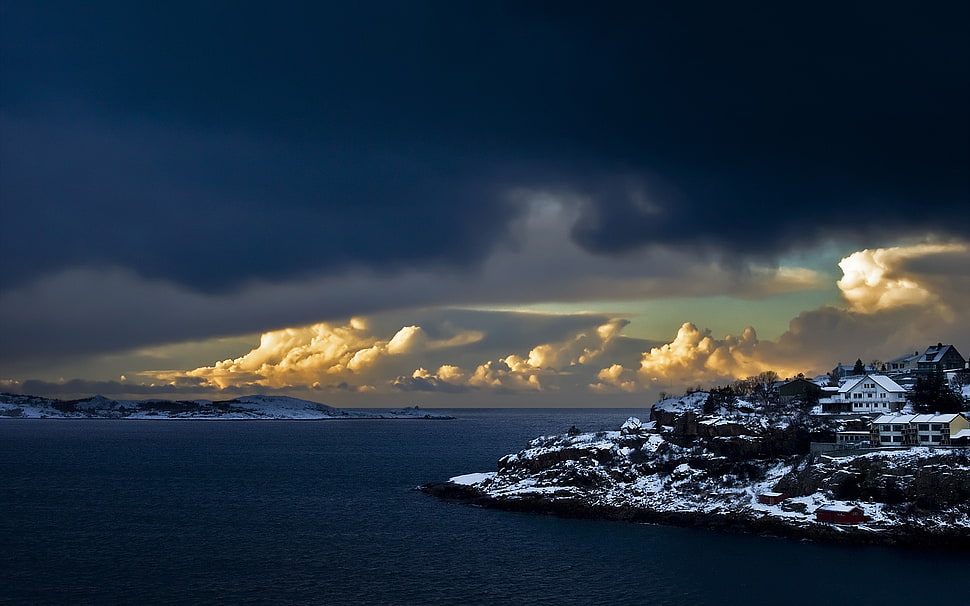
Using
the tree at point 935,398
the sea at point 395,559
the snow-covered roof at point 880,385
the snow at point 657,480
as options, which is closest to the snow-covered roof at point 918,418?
the tree at point 935,398

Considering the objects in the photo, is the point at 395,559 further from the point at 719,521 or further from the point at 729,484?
the point at 729,484

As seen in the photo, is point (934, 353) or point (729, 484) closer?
point (729, 484)

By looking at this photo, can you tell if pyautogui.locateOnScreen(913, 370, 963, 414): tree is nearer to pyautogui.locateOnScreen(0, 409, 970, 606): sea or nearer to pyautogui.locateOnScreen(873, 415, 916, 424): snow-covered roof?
pyautogui.locateOnScreen(873, 415, 916, 424): snow-covered roof

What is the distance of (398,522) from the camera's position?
99625mm

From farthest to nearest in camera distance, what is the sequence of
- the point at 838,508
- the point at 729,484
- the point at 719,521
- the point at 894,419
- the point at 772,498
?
1. the point at 894,419
2. the point at 729,484
3. the point at 772,498
4. the point at 719,521
5. the point at 838,508

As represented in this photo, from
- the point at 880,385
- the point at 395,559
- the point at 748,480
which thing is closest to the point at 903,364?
the point at 880,385

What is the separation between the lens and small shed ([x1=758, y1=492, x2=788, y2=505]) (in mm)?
97188

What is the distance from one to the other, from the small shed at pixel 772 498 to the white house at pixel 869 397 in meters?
41.8

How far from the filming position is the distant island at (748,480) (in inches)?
3492

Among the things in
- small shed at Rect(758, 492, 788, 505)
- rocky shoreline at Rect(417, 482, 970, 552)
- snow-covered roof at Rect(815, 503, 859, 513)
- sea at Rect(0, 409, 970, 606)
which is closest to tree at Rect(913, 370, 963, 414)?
small shed at Rect(758, 492, 788, 505)

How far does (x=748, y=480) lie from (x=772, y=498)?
8.14 meters

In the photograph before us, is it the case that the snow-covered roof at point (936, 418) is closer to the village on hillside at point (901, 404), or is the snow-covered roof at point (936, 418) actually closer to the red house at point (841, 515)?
the village on hillside at point (901, 404)

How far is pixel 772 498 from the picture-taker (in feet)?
319

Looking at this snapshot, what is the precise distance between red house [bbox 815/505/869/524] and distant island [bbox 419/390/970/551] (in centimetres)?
12
